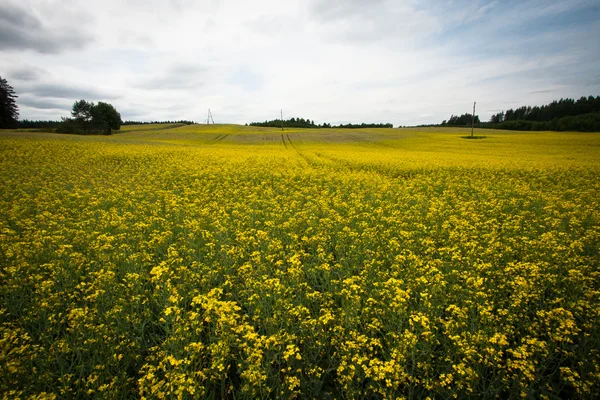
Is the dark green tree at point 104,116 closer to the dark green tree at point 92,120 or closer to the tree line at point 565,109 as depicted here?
the dark green tree at point 92,120

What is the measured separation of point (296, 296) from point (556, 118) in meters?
105

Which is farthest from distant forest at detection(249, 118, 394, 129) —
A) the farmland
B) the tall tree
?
the farmland

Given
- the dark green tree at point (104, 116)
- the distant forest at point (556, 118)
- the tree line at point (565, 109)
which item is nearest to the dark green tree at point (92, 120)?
the dark green tree at point (104, 116)

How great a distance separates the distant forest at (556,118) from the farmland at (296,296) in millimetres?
78184

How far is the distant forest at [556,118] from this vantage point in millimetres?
67375

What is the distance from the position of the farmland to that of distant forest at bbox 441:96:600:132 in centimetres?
7818

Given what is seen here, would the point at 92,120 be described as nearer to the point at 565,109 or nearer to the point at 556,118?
the point at 556,118

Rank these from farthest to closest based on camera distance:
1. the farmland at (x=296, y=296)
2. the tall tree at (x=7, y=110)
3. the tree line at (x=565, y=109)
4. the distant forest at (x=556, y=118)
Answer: the tree line at (x=565, y=109)
the distant forest at (x=556, y=118)
the tall tree at (x=7, y=110)
the farmland at (x=296, y=296)

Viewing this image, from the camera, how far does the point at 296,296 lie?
445 cm

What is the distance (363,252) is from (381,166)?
15312mm

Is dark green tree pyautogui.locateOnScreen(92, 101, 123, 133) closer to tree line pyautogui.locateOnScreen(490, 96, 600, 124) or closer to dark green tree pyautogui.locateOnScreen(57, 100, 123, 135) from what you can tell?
dark green tree pyautogui.locateOnScreen(57, 100, 123, 135)

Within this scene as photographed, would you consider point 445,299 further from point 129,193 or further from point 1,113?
point 1,113

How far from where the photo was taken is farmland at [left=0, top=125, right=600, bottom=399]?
3.08 metres

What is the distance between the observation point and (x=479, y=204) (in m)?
10.1
